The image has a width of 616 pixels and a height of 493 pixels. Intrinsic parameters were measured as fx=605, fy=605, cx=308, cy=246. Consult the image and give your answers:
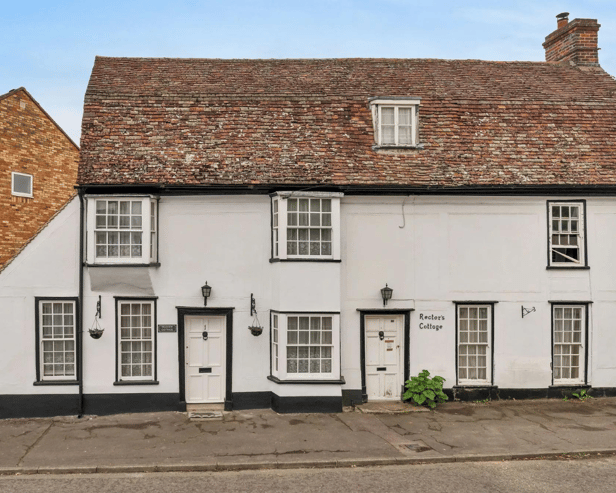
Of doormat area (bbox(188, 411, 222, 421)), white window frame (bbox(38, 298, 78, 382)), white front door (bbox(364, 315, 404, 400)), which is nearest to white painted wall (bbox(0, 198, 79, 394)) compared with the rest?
white window frame (bbox(38, 298, 78, 382))

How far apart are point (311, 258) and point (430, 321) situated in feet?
11.8

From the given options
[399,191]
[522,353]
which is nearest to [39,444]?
[399,191]

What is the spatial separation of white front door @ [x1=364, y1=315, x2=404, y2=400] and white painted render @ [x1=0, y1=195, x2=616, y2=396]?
1.11 ft

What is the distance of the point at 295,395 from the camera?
1478 cm

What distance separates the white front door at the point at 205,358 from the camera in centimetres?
1516

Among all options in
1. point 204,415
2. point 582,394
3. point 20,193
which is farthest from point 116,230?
point 582,394

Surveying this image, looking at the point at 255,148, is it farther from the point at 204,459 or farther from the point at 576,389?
the point at 576,389

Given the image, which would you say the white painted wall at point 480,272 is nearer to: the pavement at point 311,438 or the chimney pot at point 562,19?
the pavement at point 311,438

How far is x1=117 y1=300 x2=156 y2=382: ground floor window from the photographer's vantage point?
14961mm

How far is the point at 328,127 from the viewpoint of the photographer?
16.5 m

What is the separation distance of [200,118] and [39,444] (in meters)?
8.96

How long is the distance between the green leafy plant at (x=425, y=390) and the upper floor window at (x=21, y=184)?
14.7 metres

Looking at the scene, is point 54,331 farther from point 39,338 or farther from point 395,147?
point 395,147

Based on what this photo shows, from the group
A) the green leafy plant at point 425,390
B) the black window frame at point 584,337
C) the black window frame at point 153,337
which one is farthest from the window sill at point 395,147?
the black window frame at point 153,337
